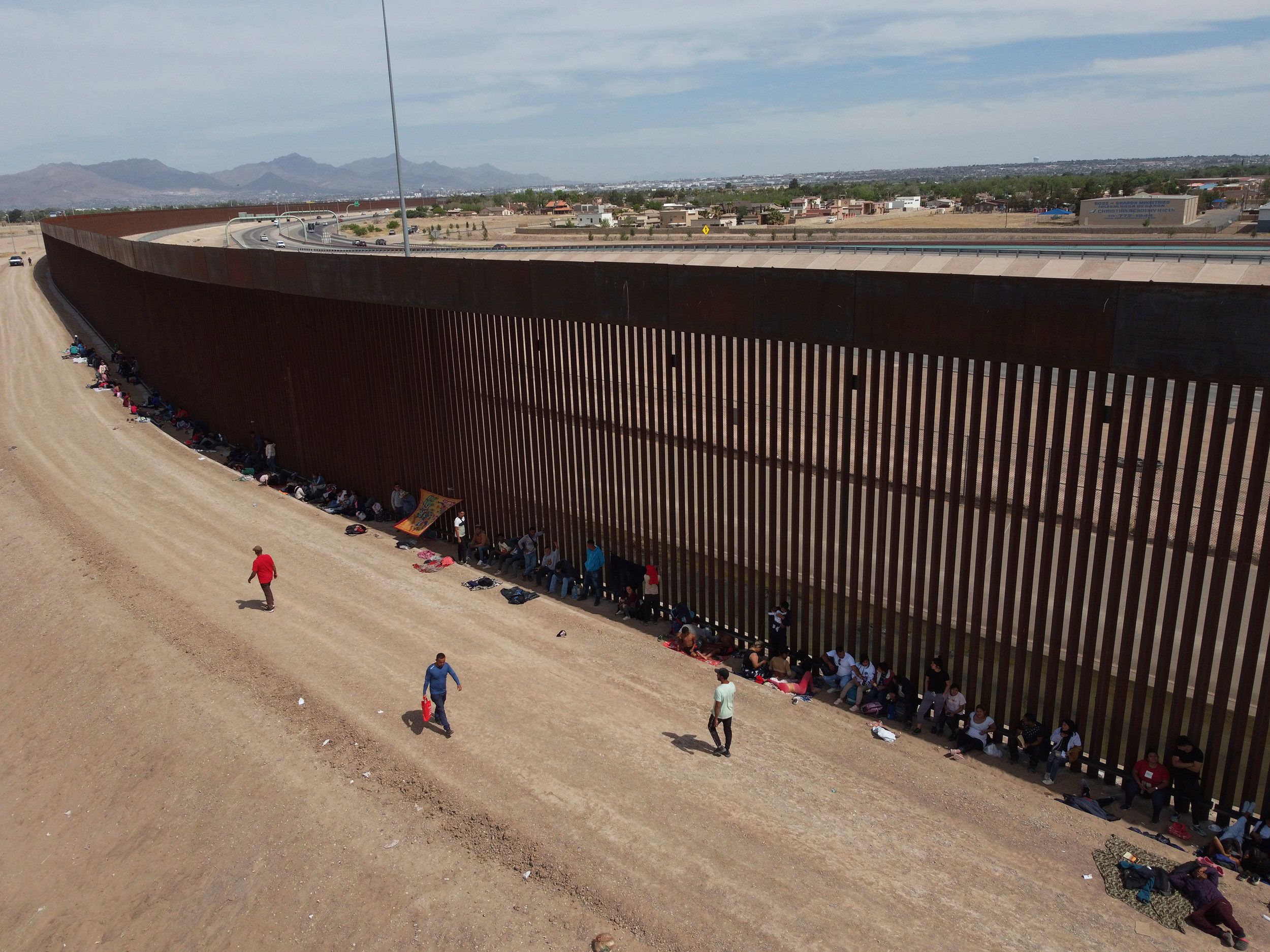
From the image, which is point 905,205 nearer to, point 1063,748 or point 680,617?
point 680,617

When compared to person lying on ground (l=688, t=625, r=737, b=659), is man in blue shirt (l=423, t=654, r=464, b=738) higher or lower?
higher

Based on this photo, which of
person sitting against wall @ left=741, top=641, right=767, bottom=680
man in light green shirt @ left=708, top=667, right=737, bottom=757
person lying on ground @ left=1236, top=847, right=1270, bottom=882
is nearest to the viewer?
person lying on ground @ left=1236, top=847, right=1270, bottom=882

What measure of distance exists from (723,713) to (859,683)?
2220mm

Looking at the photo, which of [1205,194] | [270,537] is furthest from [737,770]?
[1205,194]

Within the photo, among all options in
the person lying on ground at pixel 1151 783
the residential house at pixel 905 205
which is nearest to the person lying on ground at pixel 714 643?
the person lying on ground at pixel 1151 783

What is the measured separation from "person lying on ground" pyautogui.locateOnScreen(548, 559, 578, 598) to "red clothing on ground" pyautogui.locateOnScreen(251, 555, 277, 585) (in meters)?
4.48

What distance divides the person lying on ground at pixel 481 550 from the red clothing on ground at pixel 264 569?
11.8 ft

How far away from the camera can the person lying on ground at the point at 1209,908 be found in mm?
7379

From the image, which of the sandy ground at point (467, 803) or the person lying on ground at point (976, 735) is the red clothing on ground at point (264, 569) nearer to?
the sandy ground at point (467, 803)

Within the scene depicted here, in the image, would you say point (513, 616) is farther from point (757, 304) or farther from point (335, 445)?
point (335, 445)

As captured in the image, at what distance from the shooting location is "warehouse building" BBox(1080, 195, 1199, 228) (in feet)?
158

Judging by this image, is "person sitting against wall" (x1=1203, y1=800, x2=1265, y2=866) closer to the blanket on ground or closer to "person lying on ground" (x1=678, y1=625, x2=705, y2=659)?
the blanket on ground

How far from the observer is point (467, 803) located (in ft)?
31.0

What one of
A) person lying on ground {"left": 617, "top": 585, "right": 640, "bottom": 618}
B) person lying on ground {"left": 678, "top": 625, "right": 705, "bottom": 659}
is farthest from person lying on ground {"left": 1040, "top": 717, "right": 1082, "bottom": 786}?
person lying on ground {"left": 617, "top": 585, "right": 640, "bottom": 618}
